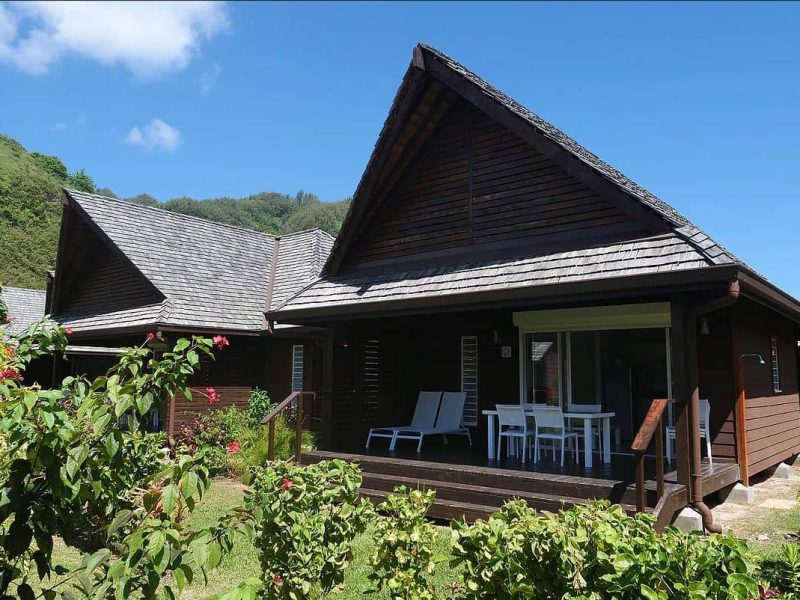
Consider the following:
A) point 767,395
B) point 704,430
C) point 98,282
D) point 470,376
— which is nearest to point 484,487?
point 704,430

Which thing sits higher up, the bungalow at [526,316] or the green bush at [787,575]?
the bungalow at [526,316]

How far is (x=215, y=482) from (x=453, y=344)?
5025mm

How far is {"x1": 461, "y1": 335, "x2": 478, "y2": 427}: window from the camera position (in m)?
11.8

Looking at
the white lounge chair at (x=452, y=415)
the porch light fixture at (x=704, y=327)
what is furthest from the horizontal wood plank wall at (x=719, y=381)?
the white lounge chair at (x=452, y=415)

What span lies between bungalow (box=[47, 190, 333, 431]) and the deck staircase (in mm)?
5544

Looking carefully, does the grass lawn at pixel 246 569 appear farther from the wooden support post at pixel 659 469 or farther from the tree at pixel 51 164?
the tree at pixel 51 164

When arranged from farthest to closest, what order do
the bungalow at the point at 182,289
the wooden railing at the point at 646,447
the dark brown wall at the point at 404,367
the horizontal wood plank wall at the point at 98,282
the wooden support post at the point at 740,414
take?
the horizontal wood plank wall at the point at 98,282 < the bungalow at the point at 182,289 < the dark brown wall at the point at 404,367 < the wooden support post at the point at 740,414 < the wooden railing at the point at 646,447

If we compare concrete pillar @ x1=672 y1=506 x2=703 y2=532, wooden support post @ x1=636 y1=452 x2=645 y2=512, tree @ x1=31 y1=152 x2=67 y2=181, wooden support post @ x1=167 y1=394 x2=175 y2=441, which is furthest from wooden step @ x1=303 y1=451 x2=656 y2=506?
tree @ x1=31 y1=152 x2=67 y2=181

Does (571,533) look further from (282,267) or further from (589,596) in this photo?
(282,267)

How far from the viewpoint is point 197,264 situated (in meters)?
16.5

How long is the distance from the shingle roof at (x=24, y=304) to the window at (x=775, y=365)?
22.1 meters

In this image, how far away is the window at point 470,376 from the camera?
11.8 meters

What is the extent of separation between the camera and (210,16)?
14.9 ft

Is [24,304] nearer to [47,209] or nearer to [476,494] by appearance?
[476,494]
